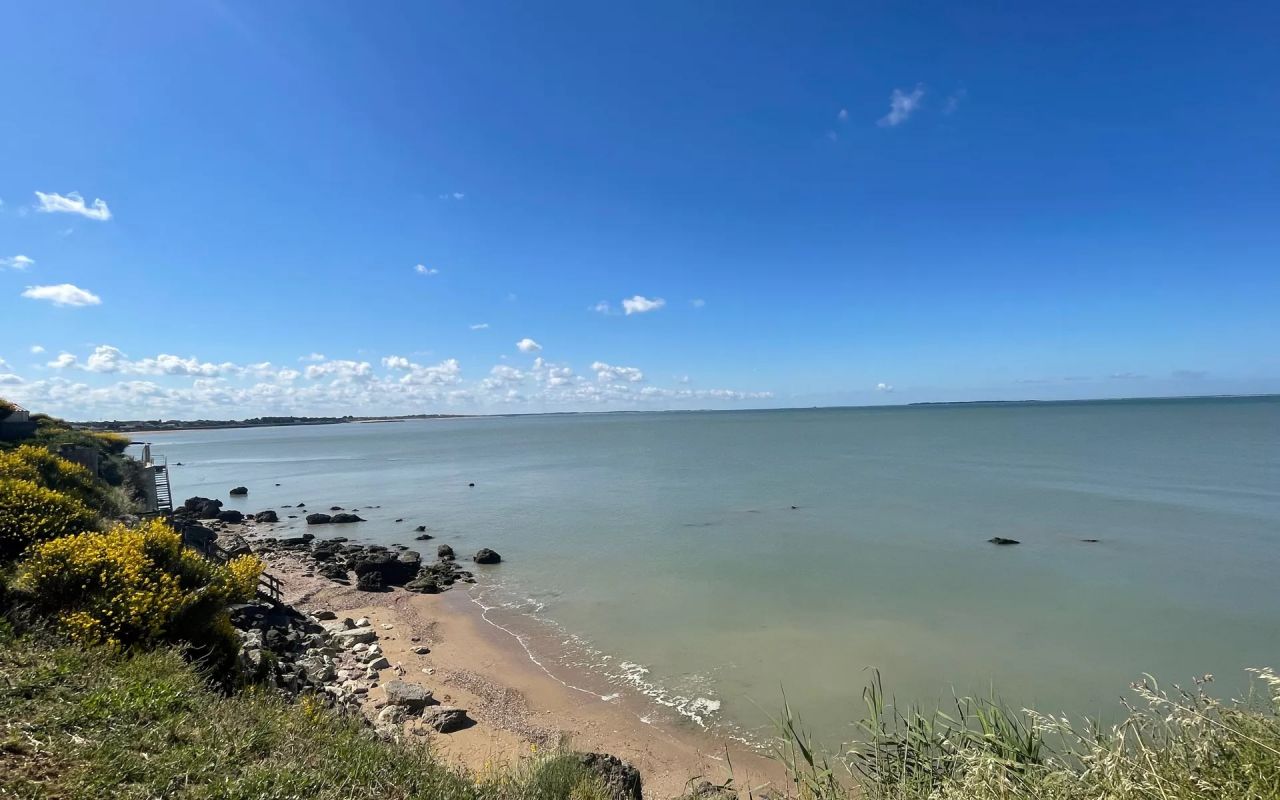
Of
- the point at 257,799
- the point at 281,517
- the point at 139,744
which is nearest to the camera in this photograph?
the point at 257,799

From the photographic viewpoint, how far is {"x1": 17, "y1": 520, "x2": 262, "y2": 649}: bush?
6777mm

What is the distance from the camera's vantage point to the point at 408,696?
1105 centimetres

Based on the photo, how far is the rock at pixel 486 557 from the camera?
74.2ft

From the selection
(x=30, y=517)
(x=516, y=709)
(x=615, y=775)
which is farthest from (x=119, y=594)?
(x=516, y=709)

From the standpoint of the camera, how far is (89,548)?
24.6 feet

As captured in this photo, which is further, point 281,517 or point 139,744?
point 281,517

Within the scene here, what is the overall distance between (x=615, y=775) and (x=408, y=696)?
5.27 meters

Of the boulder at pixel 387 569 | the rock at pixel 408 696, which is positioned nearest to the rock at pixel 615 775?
the rock at pixel 408 696

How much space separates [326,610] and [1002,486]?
37182 millimetres

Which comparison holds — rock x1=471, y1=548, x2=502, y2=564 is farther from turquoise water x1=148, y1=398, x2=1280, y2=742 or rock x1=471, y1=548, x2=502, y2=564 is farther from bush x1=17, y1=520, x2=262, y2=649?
bush x1=17, y1=520, x2=262, y2=649

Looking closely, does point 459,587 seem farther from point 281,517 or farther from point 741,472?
point 741,472

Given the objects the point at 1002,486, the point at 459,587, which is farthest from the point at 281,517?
the point at 1002,486

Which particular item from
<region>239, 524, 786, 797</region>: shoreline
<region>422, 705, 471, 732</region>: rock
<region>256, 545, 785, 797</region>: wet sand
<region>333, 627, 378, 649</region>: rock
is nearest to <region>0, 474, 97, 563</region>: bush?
<region>239, 524, 786, 797</region>: shoreline

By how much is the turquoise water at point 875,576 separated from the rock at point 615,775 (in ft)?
11.2
